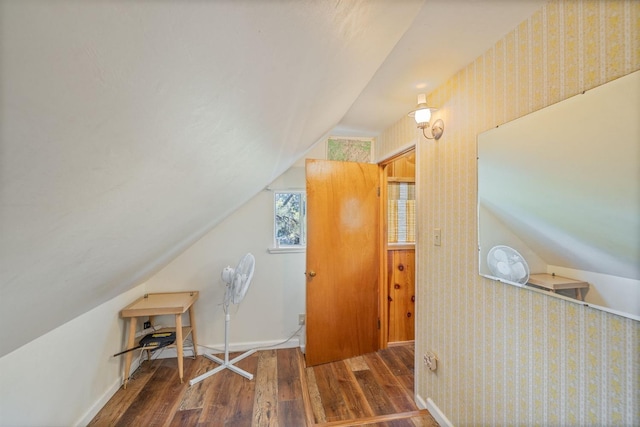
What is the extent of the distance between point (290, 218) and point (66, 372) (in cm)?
196

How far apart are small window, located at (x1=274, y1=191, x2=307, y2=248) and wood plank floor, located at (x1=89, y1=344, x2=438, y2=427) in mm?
1179

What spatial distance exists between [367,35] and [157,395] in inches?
109

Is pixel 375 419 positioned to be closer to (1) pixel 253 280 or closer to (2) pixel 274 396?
(2) pixel 274 396

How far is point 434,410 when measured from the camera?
5.51 ft

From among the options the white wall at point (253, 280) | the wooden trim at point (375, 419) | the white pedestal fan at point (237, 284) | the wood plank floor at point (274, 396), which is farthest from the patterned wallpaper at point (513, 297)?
the white pedestal fan at point (237, 284)

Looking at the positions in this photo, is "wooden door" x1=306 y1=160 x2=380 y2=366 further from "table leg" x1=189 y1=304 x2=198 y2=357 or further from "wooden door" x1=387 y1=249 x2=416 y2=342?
"table leg" x1=189 y1=304 x2=198 y2=357

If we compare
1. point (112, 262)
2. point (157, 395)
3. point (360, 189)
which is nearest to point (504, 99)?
point (360, 189)

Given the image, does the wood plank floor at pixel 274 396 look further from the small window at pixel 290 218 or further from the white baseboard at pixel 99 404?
the small window at pixel 290 218

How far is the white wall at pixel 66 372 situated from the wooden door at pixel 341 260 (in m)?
1.58

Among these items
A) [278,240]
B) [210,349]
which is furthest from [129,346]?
[278,240]

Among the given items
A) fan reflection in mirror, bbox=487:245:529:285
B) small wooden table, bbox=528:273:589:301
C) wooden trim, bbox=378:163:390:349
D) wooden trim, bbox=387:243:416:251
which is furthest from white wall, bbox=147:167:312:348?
small wooden table, bbox=528:273:589:301

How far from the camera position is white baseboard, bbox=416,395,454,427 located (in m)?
1.57

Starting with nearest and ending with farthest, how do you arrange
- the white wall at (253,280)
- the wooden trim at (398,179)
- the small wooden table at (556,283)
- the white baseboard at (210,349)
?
the small wooden table at (556,283) < the white baseboard at (210,349) < the white wall at (253,280) < the wooden trim at (398,179)

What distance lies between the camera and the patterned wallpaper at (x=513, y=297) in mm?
831
